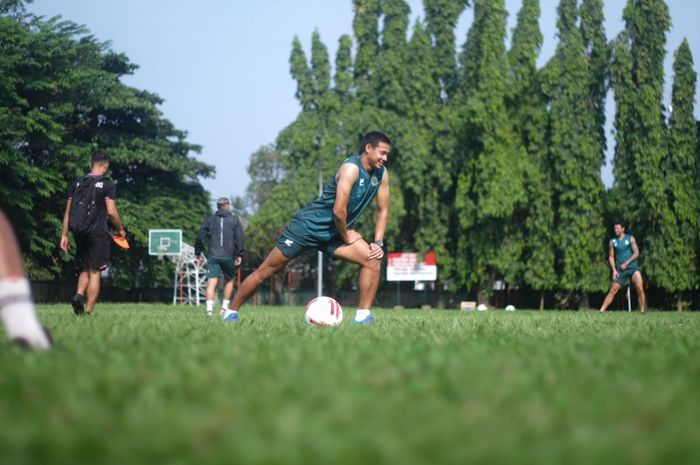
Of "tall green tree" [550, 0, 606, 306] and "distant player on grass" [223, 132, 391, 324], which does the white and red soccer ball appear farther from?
"tall green tree" [550, 0, 606, 306]

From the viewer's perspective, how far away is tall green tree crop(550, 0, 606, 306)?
3859cm

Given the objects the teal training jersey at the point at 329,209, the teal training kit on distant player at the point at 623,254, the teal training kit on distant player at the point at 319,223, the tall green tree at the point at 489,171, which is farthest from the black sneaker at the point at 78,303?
the tall green tree at the point at 489,171

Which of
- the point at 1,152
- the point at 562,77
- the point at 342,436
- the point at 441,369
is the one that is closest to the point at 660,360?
the point at 441,369

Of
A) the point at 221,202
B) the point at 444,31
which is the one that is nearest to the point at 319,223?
the point at 221,202

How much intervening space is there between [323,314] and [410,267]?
115ft

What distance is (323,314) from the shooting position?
922 cm

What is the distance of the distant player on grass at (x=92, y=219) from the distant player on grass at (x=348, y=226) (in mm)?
2955

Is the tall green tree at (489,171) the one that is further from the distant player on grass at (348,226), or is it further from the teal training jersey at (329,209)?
the teal training jersey at (329,209)

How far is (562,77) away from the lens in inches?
1563

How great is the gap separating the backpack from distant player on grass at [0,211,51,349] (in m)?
7.47

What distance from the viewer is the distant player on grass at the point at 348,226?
30.8 ft

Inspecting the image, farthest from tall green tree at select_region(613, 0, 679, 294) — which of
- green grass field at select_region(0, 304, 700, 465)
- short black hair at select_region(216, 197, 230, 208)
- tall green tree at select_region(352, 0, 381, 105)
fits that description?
green grass field at select_region(0, 304, 700, 465)

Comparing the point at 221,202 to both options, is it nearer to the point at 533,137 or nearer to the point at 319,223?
the point at 319,223

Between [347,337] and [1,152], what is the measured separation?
102 ft
